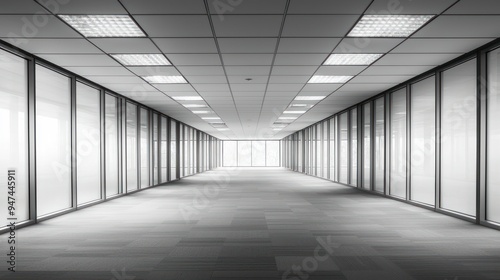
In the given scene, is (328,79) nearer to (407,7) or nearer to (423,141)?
(423,141)

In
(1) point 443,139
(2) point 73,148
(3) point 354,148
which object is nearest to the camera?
(1) point 443,139

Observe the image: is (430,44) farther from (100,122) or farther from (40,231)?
(100,122)

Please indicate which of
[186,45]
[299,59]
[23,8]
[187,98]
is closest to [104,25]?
[23,8]

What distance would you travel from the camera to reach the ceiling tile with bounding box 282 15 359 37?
4.30 metres

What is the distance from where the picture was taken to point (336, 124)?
47.2 ft

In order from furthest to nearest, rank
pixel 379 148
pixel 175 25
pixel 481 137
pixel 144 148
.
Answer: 1. pixel 144 148
2. pixel 379 148
3. pixel 481 137
4. pixel 175 25

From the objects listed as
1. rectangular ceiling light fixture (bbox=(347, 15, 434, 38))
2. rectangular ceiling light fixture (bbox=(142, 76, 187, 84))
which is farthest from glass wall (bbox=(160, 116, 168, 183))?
rectangular ceiling light fixture (bbox=(347, 15, 434, 38))

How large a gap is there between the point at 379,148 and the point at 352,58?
440 cm

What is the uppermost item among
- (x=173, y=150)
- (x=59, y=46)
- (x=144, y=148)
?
(x=59, y=46)

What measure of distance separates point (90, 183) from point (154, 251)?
4438 mm

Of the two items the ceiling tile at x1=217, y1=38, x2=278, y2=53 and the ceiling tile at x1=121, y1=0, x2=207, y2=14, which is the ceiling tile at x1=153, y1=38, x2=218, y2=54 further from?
the ceiling tile at x1=121, y1=0, x2=207, y2=14

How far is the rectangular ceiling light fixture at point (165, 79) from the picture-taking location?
24.5ft

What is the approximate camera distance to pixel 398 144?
852 cm

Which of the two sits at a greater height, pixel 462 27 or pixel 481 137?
pixel 462 27
